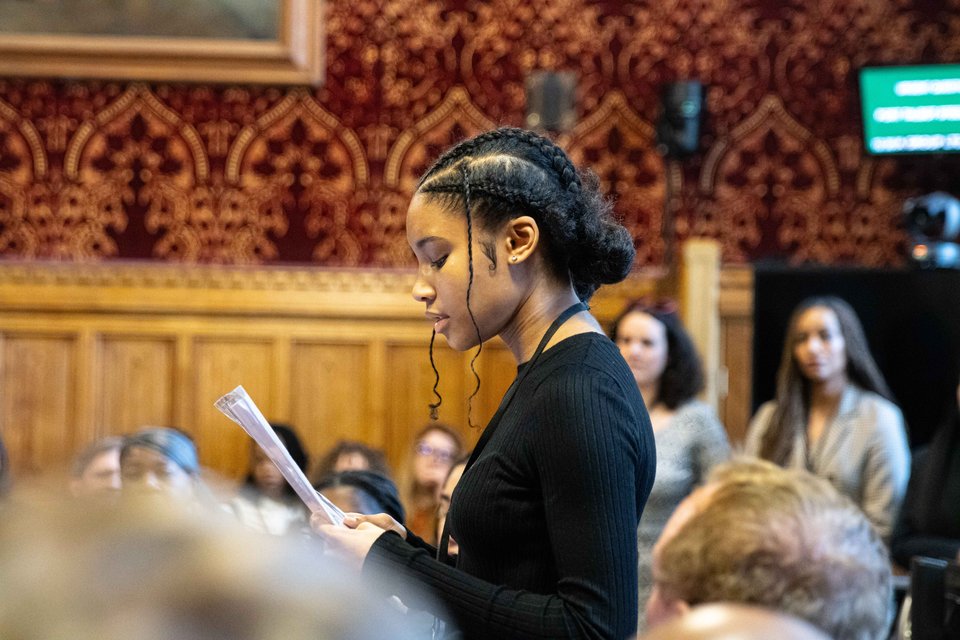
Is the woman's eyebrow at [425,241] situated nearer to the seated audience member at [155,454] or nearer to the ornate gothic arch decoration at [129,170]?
the seated audience member at [155,454]

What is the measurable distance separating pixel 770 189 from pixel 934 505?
2.13 metres

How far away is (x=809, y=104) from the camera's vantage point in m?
5.52

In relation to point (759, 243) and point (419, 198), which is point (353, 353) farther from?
point (419, 198)

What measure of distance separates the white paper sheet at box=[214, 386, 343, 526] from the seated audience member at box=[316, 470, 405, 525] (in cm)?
87

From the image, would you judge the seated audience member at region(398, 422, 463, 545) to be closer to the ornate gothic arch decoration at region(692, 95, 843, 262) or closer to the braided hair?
the ornate gothic arch decoration at region(692, 95, 843, 262)

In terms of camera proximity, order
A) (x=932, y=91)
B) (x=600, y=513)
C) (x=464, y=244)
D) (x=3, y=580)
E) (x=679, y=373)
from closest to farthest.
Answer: (x=3, y=580)
(x=600, y=513)
(x=464, y=244)
(x=679, y=373)
(x=932, y=91)

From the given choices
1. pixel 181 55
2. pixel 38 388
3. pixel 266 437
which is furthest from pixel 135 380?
pixel 266 437

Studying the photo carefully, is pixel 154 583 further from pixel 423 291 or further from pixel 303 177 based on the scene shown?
pixel 303 177

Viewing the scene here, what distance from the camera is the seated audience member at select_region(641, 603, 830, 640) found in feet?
1.85

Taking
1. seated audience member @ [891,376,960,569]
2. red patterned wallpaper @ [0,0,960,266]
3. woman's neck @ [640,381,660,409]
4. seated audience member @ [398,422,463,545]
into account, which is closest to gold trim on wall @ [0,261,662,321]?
red patterned wallpaper @ [0,0,960,266]

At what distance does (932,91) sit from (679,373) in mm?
2119

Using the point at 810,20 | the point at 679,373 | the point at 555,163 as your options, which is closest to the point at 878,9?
the point at 810,20

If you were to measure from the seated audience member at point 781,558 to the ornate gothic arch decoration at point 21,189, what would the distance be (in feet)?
15.8

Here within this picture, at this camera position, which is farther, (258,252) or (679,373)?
(258,252)
